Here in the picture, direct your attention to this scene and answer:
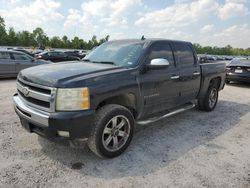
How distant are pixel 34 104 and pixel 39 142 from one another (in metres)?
0.99

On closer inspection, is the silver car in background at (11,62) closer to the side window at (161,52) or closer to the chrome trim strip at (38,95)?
the chrome trim strip at (38,95)

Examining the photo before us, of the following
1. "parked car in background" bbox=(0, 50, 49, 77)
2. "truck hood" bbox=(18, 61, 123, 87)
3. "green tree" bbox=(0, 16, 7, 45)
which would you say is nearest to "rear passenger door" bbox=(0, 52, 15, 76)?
"parked car in background" bbox=(0, 50, 49, 77)

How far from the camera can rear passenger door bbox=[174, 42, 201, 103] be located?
5.38 meters

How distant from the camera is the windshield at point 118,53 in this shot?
4.43 meters

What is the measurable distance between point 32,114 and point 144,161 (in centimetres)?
178

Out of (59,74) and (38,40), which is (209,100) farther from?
(38,40)

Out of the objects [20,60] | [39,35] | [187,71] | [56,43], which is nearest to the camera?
[187,71]

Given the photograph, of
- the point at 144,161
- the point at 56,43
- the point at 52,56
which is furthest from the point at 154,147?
the point at 56,43

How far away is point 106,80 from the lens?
145 inches

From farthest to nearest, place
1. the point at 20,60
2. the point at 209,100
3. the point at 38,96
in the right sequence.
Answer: the point at 20,60
the point at 209,100
the point at 38,96

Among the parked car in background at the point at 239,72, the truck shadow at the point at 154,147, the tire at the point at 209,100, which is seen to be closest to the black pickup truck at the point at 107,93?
the truck shadow at the point at 154,147

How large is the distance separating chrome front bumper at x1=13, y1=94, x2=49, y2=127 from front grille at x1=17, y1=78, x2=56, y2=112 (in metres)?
0.06

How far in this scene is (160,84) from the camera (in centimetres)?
467

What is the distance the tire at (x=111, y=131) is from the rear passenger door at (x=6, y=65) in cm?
956
